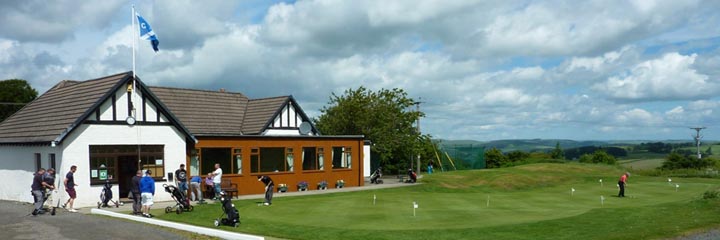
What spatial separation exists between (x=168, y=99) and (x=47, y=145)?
1213 centimetres

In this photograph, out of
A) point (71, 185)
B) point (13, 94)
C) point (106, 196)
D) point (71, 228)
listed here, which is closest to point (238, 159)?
point (106, 196)

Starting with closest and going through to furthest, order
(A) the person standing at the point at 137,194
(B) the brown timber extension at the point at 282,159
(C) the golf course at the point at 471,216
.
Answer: (C) the golf course at the point at 471,216
(A) the person standing at the point at 137,194
(B) the brown timber extension at the point at 282,159

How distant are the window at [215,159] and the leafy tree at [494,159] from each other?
132ft

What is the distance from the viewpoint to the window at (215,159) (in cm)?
2953

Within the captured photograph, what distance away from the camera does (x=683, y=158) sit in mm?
62562

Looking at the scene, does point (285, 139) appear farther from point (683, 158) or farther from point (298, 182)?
point (683, 158)

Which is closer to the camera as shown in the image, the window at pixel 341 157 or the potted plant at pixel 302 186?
the potted plant at pixel 302 186

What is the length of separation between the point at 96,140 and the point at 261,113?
14.6 metres

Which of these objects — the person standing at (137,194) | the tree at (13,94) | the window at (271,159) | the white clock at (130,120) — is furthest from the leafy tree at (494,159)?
the person standing at (137,194)

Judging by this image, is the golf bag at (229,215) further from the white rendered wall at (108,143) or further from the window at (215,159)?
the window at (215,159)

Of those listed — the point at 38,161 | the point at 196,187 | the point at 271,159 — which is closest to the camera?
the point at 38,161

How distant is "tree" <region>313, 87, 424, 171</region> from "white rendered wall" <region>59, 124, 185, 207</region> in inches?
791

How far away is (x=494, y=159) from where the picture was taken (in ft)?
217

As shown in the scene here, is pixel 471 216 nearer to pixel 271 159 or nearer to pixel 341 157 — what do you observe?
pixel 271 159
